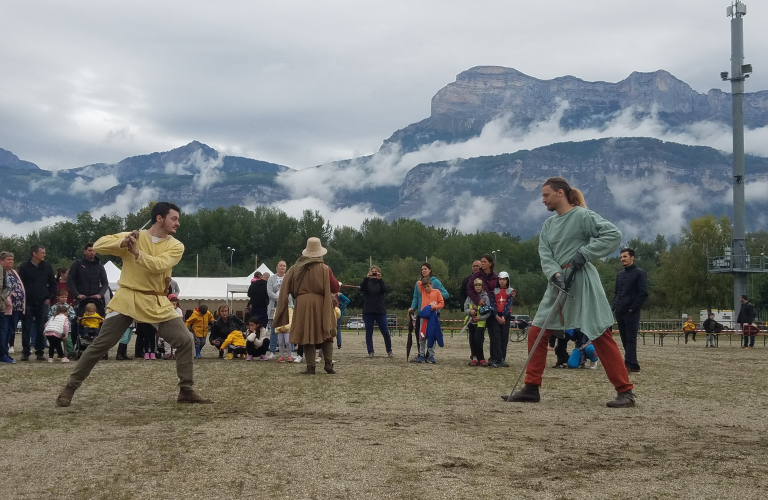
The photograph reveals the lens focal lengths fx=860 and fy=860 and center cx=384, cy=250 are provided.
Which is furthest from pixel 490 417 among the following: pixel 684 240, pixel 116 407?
pixel 684 240

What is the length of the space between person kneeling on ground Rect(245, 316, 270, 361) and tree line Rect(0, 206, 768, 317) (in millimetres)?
70625

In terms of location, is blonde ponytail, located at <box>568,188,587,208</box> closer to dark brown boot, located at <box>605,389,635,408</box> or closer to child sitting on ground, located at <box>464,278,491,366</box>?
dark brown boot, located at <box>605,389,635,408</box>

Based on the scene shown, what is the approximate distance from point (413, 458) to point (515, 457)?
1.95ft

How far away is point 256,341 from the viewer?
1566cm

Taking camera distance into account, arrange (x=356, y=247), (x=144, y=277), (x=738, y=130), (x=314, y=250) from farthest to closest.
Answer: (x=356, y=247) → (x=738, y=130) → (x=314, y=250) → (x=144, y=277)

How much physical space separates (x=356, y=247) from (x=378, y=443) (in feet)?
385

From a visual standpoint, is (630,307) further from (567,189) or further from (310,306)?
(567,189)

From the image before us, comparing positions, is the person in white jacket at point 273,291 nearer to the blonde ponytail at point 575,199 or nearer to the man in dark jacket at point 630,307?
the man in dark jacket at point 630,307

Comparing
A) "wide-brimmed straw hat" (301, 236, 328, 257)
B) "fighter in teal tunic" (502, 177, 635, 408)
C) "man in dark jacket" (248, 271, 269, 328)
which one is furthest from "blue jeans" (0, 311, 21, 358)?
"fighter in teal tunic" (502, 177, 635, 408)

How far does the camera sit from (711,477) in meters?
4.45

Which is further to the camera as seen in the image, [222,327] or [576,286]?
[222,327]

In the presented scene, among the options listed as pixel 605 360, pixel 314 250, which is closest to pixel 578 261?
pixel 605 360

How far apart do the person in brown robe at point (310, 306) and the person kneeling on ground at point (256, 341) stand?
389cm

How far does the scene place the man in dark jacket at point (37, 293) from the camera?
1464 centimetres
